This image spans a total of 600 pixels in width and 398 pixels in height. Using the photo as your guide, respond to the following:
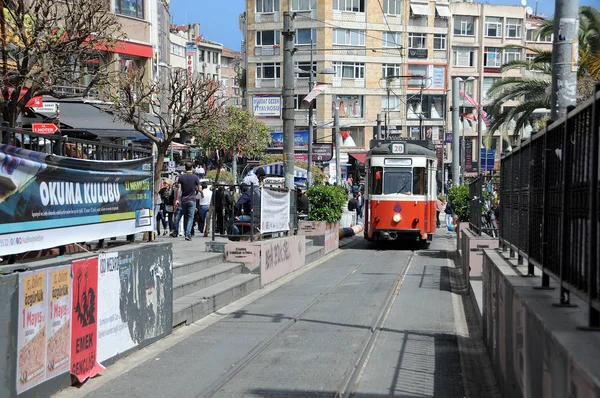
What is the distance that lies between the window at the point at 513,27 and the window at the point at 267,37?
23862mm

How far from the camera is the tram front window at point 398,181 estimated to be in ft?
87.5

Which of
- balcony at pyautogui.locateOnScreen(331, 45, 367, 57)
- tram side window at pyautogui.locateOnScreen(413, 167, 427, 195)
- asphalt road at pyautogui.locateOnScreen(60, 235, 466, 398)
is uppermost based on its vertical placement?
balcony at pyautogui.locateOnScreen(331, 45, 367, 57)

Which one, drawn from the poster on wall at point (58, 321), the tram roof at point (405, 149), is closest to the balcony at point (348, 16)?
the tram roof at point (405, 149)

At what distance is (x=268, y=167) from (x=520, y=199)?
29.0m

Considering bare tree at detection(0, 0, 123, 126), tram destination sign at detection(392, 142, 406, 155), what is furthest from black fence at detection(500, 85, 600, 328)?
tram destination sign at detection(392, 142, 406, 155)

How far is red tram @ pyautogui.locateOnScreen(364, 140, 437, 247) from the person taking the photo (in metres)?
26.6

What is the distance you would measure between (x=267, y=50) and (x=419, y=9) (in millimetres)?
13303

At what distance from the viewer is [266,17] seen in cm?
6562

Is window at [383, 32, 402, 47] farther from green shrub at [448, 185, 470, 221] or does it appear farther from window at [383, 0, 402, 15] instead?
green shrub at [448, 185, 470, 221]

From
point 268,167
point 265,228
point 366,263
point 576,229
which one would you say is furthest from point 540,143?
point 268,167

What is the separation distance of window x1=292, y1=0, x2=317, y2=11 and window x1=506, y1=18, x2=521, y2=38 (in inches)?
854

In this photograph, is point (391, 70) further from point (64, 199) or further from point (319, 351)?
point (64, 199)

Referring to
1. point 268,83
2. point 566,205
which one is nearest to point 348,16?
point 268,83

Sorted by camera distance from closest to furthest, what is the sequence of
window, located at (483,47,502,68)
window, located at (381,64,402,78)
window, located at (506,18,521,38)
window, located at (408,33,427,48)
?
window, located at (381,64,402,78) → window, located at (408,33,427,48) → window, located at (483,47,502,68) → window, located at (506,18,521,38)
